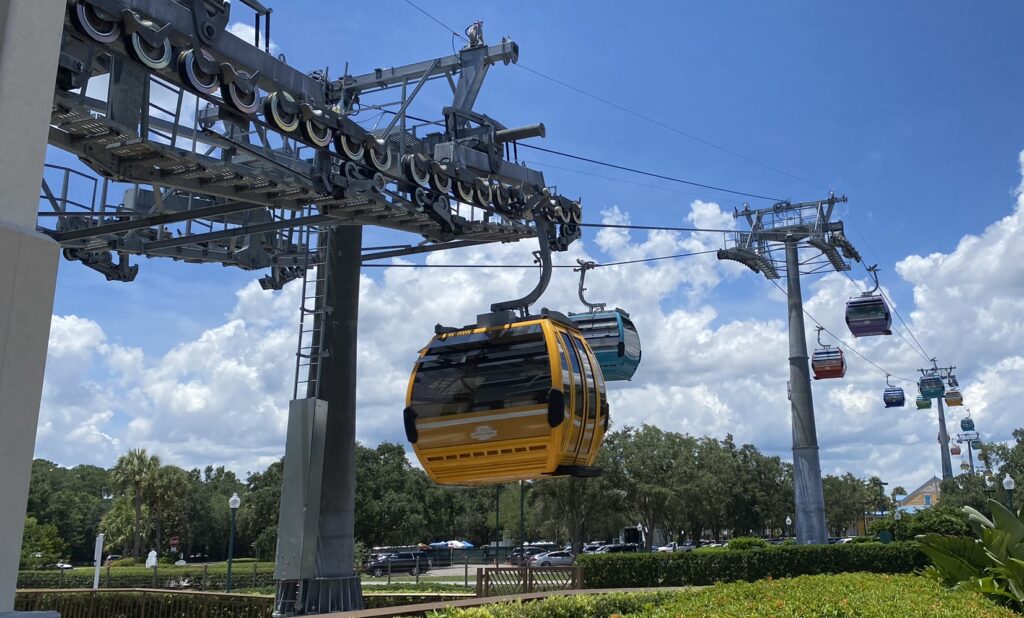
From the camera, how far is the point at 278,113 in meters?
13.3

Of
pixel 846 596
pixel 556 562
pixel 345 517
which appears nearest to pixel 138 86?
pixel 345 517

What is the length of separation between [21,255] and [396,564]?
48890 millimetres

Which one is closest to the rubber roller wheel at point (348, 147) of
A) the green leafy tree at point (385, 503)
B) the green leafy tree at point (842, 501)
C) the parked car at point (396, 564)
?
the parked car at point (396, 564)

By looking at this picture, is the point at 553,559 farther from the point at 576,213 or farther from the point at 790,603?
the point at 790,603

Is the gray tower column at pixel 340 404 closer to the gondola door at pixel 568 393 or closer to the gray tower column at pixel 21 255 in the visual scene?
the gondola door at pixel 568 393

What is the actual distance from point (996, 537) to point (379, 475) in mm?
51531

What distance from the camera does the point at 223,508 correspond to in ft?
276

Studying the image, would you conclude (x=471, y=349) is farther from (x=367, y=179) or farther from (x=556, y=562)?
(x=556, y=562)

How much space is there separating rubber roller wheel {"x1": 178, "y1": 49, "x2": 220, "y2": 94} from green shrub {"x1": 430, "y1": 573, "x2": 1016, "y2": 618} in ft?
26.7

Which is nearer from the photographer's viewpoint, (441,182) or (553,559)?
(441,182)

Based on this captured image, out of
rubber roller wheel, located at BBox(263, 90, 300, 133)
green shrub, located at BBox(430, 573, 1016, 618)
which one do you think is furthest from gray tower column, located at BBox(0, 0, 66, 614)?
rubber roller wheel, located at BBox(263, 90, 300, 133)

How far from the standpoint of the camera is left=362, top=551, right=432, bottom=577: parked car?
47791 mm

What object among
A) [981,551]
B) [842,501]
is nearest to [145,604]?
[981,551]

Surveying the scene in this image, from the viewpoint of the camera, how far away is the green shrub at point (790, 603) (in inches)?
309
